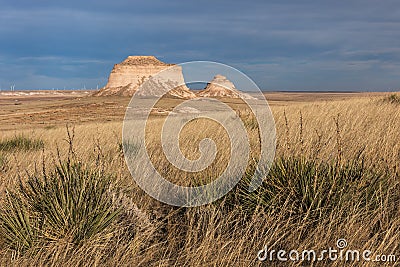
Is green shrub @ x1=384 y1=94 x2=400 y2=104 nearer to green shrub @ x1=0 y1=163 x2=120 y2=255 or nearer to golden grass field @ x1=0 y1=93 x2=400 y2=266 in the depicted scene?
golden grass field @ x1=0 y1=93 x2=400 y2=266

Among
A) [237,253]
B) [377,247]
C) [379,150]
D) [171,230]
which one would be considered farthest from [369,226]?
[379,150]

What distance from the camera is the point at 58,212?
2.74 metres

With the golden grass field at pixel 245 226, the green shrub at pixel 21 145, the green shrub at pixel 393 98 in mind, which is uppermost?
the green shrub at pixel 393 98

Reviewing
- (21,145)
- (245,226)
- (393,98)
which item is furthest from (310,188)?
→ (393,98)

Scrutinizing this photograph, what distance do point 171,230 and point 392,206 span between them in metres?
1.82

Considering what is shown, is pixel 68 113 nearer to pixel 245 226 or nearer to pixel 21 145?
pixel 21 145

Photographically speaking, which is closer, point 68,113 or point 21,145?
point 21,145

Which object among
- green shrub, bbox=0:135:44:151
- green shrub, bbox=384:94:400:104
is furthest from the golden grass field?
green shrub, bbox=384:94:400:104

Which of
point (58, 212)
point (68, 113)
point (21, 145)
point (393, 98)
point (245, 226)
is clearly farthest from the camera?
point (68, 113)

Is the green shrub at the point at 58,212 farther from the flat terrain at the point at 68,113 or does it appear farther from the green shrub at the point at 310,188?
the flat terrain at the point at 68,113

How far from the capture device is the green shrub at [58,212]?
8.82 feet

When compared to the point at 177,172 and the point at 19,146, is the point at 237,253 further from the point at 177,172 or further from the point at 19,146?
the point at 19,146

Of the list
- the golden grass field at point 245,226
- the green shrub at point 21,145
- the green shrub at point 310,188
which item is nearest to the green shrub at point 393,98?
the golden grass field at point 245,226

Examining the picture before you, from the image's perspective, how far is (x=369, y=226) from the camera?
2.65 metres
